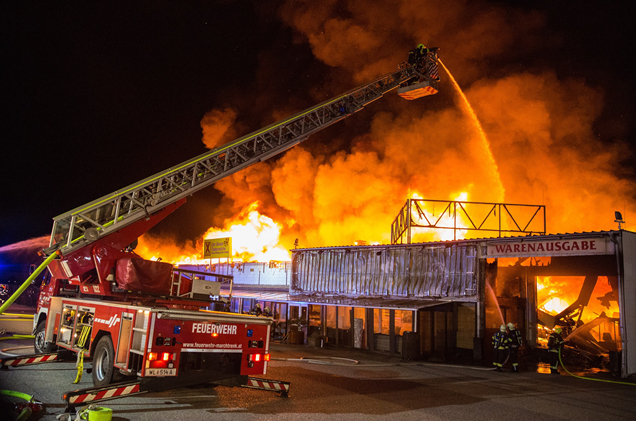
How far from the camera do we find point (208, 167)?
15352 mm

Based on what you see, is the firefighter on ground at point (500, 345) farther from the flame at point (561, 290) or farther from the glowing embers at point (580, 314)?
the flame at point (561, 290)

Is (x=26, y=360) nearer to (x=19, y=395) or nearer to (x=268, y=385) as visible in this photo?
(x=19, y=395)

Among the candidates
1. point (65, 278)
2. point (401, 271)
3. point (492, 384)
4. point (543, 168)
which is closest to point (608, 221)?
point (543, 168)

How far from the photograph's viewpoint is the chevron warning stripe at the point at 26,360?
31.7ft

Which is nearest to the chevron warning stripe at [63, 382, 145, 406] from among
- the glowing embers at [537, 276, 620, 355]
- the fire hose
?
the fire hose

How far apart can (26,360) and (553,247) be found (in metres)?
15.7

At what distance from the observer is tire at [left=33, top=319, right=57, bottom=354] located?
1166cm

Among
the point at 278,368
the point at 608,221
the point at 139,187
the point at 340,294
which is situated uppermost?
the point at 608,221

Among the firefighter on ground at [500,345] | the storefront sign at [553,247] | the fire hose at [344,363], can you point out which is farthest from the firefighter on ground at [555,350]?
the storefront sign at [553,247]

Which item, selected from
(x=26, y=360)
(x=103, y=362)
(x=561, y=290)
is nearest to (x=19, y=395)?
(x=103, y=362)

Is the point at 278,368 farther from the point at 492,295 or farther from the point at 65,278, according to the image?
the point at 492,295

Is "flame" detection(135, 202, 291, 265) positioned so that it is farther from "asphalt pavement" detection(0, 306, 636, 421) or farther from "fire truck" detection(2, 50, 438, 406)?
"asphalt pavement" detection(0, 306, 636, 421)

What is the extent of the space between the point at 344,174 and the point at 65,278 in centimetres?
2834

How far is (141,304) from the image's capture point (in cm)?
934
